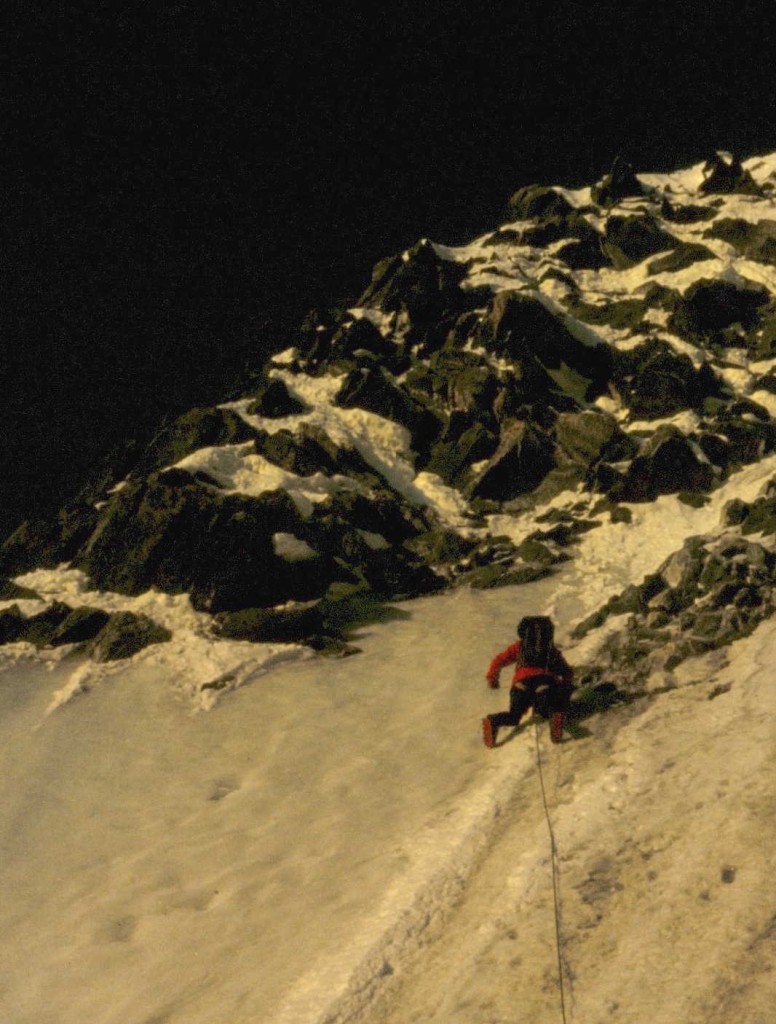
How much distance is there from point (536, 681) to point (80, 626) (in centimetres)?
1191

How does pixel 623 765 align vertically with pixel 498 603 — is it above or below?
above

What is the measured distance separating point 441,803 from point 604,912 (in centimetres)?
320

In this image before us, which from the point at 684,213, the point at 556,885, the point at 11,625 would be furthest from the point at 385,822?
the point at 684,213

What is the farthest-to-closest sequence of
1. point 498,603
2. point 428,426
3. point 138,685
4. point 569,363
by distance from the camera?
point 569,363
point 428,426
point 498,603
point 138,685

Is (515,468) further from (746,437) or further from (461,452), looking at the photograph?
(746,437)

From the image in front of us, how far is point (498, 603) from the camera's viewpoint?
58.5 ft

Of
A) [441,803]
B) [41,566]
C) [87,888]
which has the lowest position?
[441,803]

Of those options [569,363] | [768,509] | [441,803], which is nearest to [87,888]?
[441,803]

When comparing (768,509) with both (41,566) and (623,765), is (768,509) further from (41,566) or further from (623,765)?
(41,566)

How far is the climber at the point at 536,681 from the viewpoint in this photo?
1002 centimetres

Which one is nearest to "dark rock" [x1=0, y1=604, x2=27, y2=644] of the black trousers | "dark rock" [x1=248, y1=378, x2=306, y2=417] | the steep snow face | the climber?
the steep snow face

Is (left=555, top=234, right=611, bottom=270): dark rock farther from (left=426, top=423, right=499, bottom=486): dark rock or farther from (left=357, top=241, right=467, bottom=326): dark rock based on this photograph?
(left=426, top=423, right=499, bottom=486): dark rock

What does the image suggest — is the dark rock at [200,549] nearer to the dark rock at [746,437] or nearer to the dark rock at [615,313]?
the dark rock at [746,437]

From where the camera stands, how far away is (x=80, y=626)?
1819cm
